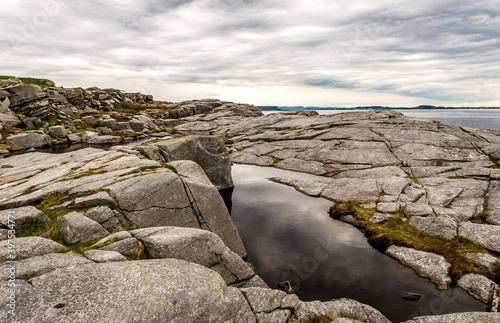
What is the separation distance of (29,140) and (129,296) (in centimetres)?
7112

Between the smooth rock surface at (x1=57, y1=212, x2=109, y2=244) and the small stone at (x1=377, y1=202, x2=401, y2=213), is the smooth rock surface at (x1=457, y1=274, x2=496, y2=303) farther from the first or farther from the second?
the smooth rock surface at (x1=57, y1=212, x2=109, y2=244)

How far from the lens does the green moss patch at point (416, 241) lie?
17422 mm

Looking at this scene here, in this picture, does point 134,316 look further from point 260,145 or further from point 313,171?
point 260,145

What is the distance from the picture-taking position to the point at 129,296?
823cm

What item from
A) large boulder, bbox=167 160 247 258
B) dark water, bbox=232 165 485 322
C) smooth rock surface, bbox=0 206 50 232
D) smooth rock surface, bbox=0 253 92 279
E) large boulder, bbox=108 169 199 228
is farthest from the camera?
large boulder, bbox=167 160 247 258

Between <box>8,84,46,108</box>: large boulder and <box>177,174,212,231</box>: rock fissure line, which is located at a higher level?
<box>8,84,46,108</box>: large boulder

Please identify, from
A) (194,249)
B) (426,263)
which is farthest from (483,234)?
(194,249)

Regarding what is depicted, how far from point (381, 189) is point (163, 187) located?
2466 centimetres

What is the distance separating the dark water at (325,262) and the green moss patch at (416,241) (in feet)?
4.00

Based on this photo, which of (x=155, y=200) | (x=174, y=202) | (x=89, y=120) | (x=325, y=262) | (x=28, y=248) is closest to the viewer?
(x=28, y=248)

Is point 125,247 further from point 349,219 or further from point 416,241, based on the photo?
point 349,219

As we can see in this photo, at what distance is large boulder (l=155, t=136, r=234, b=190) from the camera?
104 feet

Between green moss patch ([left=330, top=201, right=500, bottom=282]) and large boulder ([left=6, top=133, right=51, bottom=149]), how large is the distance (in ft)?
226

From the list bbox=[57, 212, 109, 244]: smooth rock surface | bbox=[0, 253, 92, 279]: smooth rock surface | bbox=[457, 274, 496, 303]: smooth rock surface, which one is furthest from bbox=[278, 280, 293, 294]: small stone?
bbox=[0, 253, 92, 279]: smooth rock surface
